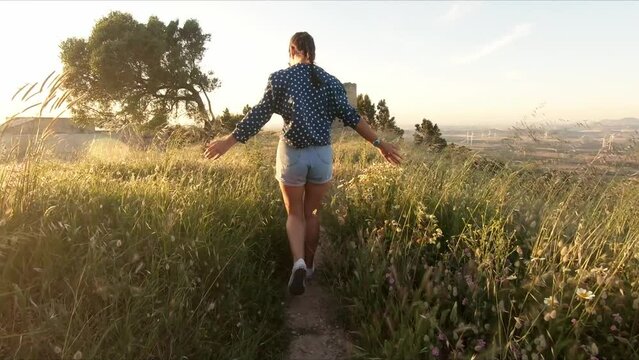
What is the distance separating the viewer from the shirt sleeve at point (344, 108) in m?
3.81

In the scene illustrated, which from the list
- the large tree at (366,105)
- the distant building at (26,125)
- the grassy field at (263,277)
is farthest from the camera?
the large tree at (366,105)

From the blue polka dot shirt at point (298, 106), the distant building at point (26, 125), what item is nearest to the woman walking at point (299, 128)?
the blue polka dot shirt at point (298, 106)

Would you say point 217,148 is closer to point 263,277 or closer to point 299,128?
point 299,128

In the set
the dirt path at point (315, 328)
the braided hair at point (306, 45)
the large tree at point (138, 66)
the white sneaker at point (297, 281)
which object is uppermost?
the large tree at point (138, 66)

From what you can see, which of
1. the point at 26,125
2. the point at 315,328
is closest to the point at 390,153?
the point at 315,328

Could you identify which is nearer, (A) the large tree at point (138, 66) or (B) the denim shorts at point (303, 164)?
(B) the denim shorts at point (303, 164)

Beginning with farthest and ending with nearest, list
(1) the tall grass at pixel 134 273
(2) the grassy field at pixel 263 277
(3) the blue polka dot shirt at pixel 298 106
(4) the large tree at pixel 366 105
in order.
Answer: (4) the large tree at pixel 366 105 < (3) the blue polka dot shirt at pixel 298 106 < (2) the grassy field at pixel 263 277 < (1) the tall grass at pixel 134 273

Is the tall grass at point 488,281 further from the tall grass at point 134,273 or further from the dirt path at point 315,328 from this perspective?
the tall grass at point 134,273

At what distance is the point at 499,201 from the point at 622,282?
5.03 feet

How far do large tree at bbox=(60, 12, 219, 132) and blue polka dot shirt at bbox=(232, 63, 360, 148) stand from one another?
815 inches

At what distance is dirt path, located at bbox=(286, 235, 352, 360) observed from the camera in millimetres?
3131

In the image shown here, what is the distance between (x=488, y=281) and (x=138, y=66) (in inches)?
1053

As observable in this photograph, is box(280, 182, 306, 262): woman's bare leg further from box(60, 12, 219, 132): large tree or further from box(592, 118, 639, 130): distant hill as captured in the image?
box(60, 12, 219, 132): large tree

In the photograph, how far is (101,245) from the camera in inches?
116
